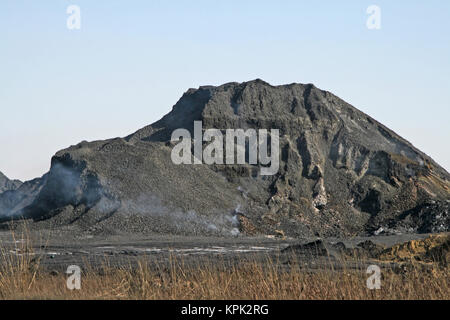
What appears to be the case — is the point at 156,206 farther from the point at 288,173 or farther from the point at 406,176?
the point at 406,176

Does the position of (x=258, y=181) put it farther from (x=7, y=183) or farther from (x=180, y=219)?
(x=7, y=183)

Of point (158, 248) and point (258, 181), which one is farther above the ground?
point (258, 181)

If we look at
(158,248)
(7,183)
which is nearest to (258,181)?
(158,248)

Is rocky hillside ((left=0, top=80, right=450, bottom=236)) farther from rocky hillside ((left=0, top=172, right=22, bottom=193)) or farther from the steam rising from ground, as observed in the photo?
rocky hillside ((left=0, top=172, right=22, bottom=193))

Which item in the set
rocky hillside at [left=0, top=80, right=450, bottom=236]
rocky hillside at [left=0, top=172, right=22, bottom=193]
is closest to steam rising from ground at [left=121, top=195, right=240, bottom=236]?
rocky hillside at [left=0, top=80, right=450, bottom=236]

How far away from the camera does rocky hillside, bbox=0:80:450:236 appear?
4528 cm

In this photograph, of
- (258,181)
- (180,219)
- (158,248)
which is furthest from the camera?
(258,181)

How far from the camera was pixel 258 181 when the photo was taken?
54.3 m

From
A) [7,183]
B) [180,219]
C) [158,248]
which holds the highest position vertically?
[158,248]

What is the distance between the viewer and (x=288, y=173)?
181 ft

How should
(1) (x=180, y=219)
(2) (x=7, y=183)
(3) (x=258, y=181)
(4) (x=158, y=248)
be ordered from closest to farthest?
(4) (x=158, y=248) → (1) (x=180, y=219) → (3) (x=258, y=181) → (2) (x=7, y=183)

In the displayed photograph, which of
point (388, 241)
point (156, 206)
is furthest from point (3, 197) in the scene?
point (388, 241)

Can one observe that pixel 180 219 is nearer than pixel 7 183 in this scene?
Yes

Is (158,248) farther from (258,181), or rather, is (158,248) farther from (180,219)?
(258,181)
